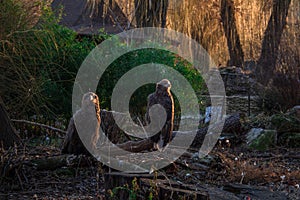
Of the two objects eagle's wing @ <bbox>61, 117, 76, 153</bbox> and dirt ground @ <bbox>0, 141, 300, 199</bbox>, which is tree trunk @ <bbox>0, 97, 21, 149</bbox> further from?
eagle's wing @ <bbox>61, 117, 76, 153</bbox>

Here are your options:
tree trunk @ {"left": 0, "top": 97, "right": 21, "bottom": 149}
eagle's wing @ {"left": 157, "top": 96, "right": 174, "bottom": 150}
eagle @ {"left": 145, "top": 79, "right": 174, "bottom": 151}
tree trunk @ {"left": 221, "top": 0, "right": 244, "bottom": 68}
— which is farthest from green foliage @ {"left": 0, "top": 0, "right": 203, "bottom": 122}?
tree trunk @ {"left": 221, "top": 0, "right": 244, "bottom": 68}

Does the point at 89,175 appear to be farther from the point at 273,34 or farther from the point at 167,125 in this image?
the point at 273,34

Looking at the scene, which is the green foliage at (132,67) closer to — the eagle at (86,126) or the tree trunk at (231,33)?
the eagle at (86,126)

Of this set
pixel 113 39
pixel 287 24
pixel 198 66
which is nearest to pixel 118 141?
pixel 113 39

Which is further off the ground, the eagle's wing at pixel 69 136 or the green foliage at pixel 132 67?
the green foliage at pixel 132 67

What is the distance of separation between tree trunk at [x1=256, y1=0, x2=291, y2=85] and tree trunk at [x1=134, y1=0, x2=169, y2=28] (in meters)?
4.05

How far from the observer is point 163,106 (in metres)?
7.32

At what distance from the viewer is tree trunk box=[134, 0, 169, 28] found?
14367mm

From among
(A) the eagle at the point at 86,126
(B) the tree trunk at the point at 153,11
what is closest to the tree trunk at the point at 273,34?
(B) the tree trunk at the point at 153,11

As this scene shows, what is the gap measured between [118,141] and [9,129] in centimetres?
158

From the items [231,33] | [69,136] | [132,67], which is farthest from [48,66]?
[231,33]

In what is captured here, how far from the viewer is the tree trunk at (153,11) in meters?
14.4

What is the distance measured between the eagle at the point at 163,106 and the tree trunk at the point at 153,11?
23.5 feet

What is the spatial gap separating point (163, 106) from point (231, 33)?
12.3 meters
